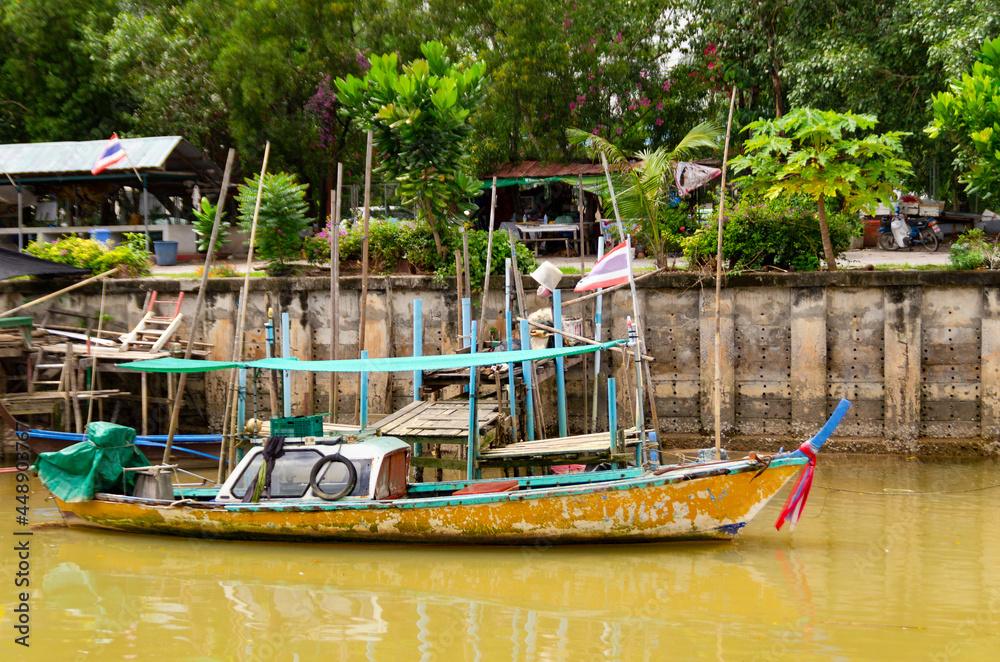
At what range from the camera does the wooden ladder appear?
13.2 meters

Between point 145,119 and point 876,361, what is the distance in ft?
64.8

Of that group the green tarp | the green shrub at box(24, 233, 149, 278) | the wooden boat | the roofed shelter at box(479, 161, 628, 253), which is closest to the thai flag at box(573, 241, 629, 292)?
the wooden boat

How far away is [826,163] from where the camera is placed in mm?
12031

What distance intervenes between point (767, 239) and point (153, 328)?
1012cm

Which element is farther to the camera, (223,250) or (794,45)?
(223,250)

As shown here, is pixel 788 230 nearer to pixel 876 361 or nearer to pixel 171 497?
pixel 876 361

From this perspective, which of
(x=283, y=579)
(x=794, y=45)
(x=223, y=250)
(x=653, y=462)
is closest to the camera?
(x=283, y=579)

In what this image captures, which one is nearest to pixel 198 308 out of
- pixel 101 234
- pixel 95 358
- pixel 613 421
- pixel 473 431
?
pixel 95 358

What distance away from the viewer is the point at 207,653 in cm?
672

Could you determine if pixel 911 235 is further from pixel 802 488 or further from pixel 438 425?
pixel 438 425

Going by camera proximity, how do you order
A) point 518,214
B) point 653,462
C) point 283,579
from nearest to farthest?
point 283,579, point 653,462, point 518,214

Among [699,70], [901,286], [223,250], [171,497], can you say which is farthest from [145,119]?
[901,286]

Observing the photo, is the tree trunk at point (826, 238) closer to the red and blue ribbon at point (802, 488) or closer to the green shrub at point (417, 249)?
the green shrub at point (417, 249)

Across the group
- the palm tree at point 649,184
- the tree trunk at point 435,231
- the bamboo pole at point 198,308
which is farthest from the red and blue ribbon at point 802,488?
the bamboo pole at point 198,308
